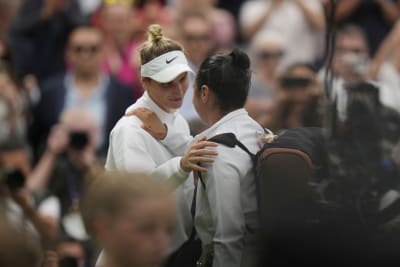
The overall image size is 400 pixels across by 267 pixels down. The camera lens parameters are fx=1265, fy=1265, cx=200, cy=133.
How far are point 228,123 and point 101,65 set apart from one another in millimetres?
5293

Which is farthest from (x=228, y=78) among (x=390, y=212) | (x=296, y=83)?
(x=296, y=83)

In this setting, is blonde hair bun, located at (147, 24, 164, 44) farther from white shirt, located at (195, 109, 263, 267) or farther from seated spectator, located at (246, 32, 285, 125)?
seated spectator, located at (246, 32, 285, 125)

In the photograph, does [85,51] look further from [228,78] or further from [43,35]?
[228,78]

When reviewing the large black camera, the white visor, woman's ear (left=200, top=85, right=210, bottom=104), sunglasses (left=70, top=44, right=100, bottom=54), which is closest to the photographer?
the large black camera

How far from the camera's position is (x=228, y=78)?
5617mm

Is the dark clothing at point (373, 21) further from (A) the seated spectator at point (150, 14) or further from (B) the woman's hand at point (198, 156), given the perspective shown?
(B) the woman's hand at point (198, 156)

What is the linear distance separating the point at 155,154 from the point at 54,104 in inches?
192

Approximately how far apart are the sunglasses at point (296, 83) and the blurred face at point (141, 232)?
17.9 feet

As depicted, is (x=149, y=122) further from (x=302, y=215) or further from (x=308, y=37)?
(x=308, y=37)

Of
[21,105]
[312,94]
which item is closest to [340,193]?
[312,94]

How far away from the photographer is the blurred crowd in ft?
29.8

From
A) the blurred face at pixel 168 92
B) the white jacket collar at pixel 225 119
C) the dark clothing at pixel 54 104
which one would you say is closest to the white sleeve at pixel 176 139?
the blurred face at pixel 168 92

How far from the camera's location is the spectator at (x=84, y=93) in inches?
408

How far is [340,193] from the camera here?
185 inches
